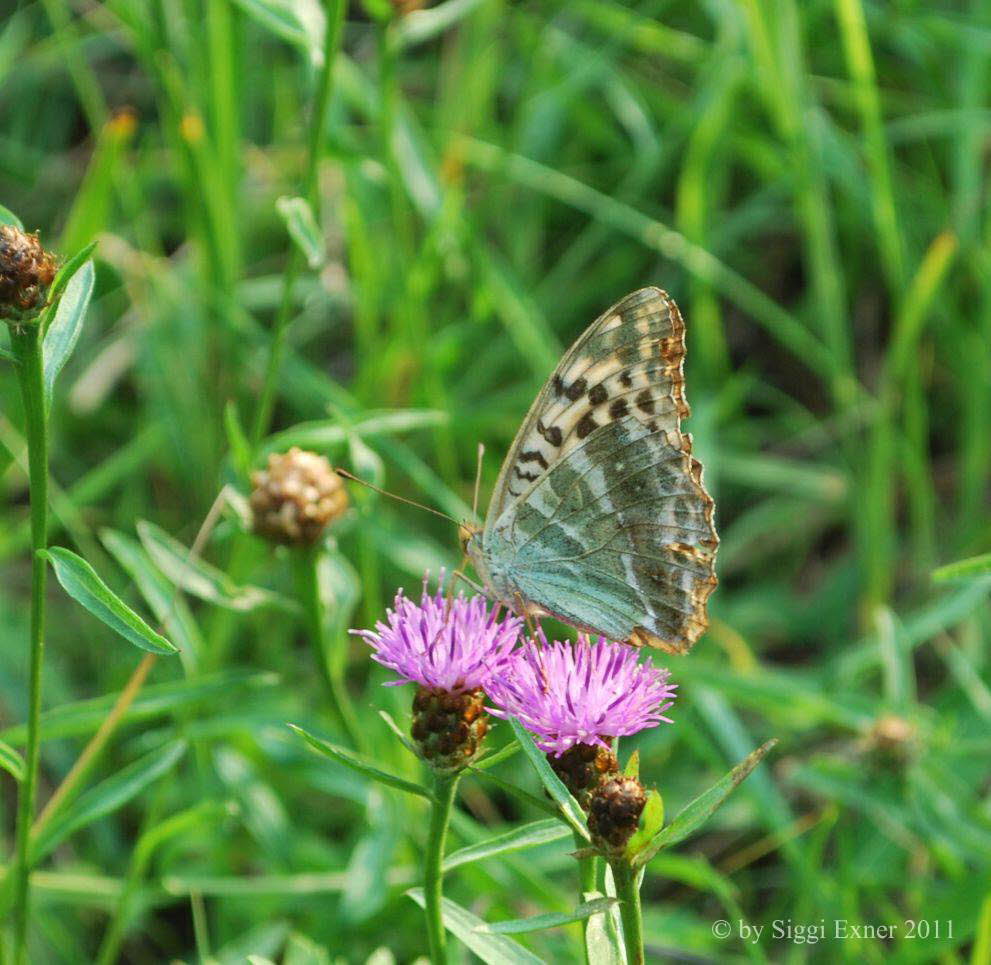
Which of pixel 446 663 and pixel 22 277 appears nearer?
pixel 22 277

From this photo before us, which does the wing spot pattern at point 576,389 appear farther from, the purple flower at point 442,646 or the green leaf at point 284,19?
the green leaf at point 284,19

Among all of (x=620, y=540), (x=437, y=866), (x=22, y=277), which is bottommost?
(x=437, y=866)

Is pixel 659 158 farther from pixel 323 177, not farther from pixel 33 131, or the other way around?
pixel 33 131

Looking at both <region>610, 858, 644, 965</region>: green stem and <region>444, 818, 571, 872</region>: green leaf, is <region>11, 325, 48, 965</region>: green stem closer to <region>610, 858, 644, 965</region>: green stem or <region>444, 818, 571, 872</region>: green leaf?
<region>444, 818, 571, 872</region>: green leaf

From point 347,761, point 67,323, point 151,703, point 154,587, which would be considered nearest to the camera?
point 347,761

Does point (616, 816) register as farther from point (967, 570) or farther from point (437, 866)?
Answer: point (967, 570)

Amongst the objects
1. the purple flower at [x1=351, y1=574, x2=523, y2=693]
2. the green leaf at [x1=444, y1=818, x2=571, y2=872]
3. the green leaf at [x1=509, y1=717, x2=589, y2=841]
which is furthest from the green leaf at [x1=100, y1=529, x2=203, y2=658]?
the green leaf at [x1=509, y1=717, x2=589, y2=841]

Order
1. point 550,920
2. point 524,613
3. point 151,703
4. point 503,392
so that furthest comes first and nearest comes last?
point 503,392
point 151,703
point 524,613
point 550,920

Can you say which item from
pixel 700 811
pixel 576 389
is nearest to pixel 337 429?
pixel 576 389
